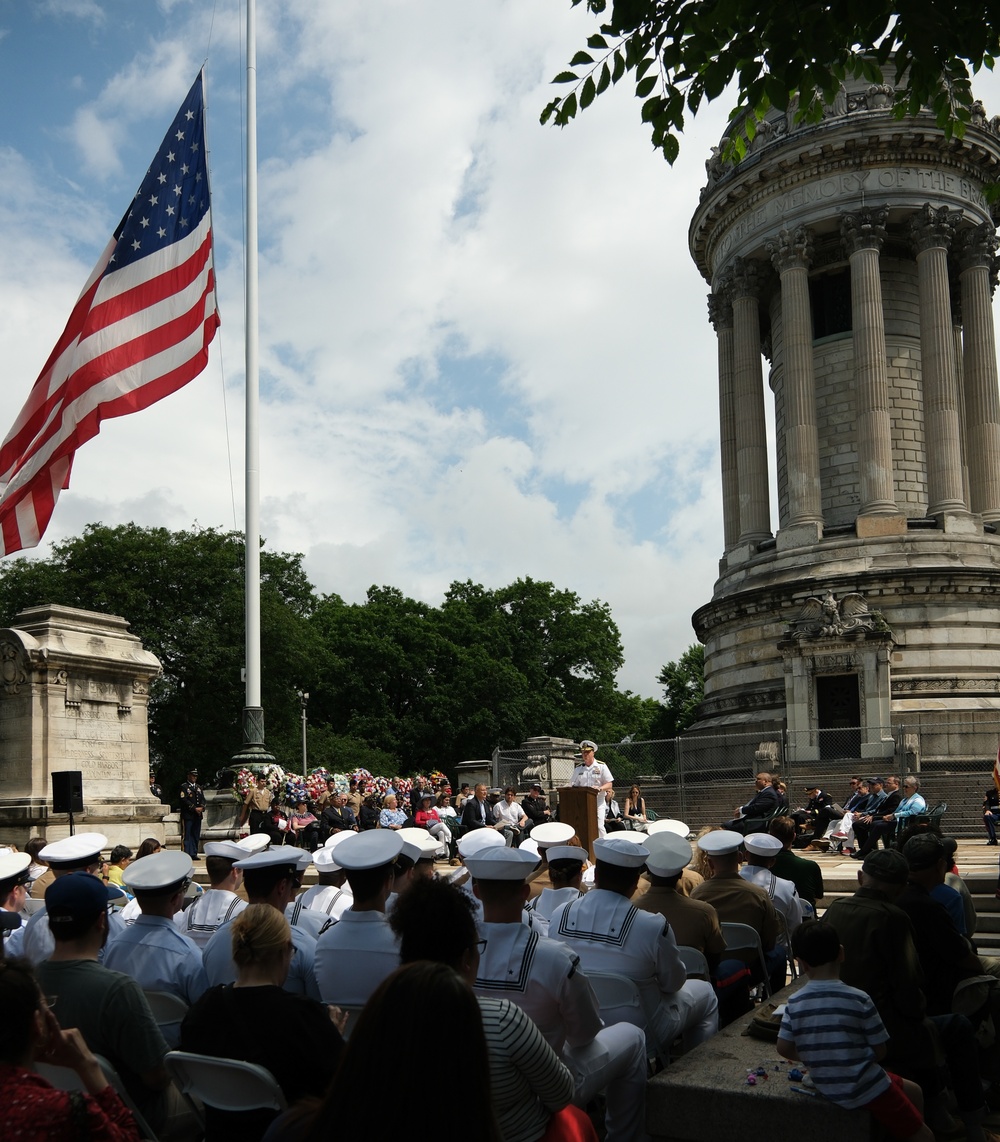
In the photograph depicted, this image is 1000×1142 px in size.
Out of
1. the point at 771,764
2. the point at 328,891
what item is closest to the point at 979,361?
the point at 771,764

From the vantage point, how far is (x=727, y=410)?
43.5 m

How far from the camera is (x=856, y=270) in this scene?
38531 mm

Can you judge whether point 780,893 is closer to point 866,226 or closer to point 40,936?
point 40,936

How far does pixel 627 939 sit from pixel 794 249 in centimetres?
3689

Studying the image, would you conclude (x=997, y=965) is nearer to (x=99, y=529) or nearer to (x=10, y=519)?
(x=10, y=519)

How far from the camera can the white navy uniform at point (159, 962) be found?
6238mm

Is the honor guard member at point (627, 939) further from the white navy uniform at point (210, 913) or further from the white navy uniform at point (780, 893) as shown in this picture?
the white navy uniform at point (780, 893)

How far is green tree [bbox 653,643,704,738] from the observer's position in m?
93.9

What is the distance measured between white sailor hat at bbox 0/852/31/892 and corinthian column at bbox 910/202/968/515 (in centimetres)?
3416

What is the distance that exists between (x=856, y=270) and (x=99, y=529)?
36.1 m

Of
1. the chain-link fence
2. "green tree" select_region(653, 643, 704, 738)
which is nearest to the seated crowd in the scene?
the chain-link fence

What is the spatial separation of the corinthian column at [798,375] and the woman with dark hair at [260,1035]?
35.7 m

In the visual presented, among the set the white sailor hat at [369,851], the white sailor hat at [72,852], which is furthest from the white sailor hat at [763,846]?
the white sailor hat at [72,852]

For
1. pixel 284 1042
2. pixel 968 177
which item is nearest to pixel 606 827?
pixel 284 1042
